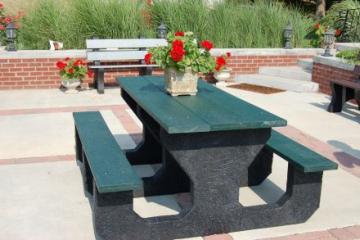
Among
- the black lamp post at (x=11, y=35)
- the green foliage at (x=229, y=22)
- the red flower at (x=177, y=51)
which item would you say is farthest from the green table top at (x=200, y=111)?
the green foliage at (x=229, y=22)

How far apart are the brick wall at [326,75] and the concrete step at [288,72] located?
24cm

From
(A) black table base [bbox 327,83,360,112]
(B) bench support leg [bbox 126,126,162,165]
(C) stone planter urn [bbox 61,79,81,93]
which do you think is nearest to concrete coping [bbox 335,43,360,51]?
(A) black table base [bbox 327,83,360,112]

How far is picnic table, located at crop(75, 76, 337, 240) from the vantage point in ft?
10.5

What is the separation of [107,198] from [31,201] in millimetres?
1103

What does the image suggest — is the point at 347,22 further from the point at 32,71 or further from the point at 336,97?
the point at 32,71

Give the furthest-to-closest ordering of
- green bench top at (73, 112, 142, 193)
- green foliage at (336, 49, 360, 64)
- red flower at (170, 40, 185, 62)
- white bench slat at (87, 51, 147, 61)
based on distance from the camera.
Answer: white bench slat at (87, 51, 147, 61) < green foliage at (336, 49, 360, 64) < red flower at (170, 40, 185, 62) < green bench top at (73, 112, 142, 193)

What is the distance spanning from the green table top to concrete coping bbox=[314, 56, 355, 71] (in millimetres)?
4307

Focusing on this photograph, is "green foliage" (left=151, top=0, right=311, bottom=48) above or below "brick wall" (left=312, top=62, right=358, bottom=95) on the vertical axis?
above

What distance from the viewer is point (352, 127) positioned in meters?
6.52

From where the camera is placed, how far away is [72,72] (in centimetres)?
843

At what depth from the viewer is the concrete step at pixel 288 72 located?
9422 millimetres

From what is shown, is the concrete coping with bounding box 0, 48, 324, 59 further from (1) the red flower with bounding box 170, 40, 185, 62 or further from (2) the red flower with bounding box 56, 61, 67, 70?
(1) the red flower with bounding box 170, 40, 185, 62

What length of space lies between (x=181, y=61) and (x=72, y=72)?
5.01 m

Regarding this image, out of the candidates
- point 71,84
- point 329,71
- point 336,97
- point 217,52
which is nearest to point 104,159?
point 336,97
